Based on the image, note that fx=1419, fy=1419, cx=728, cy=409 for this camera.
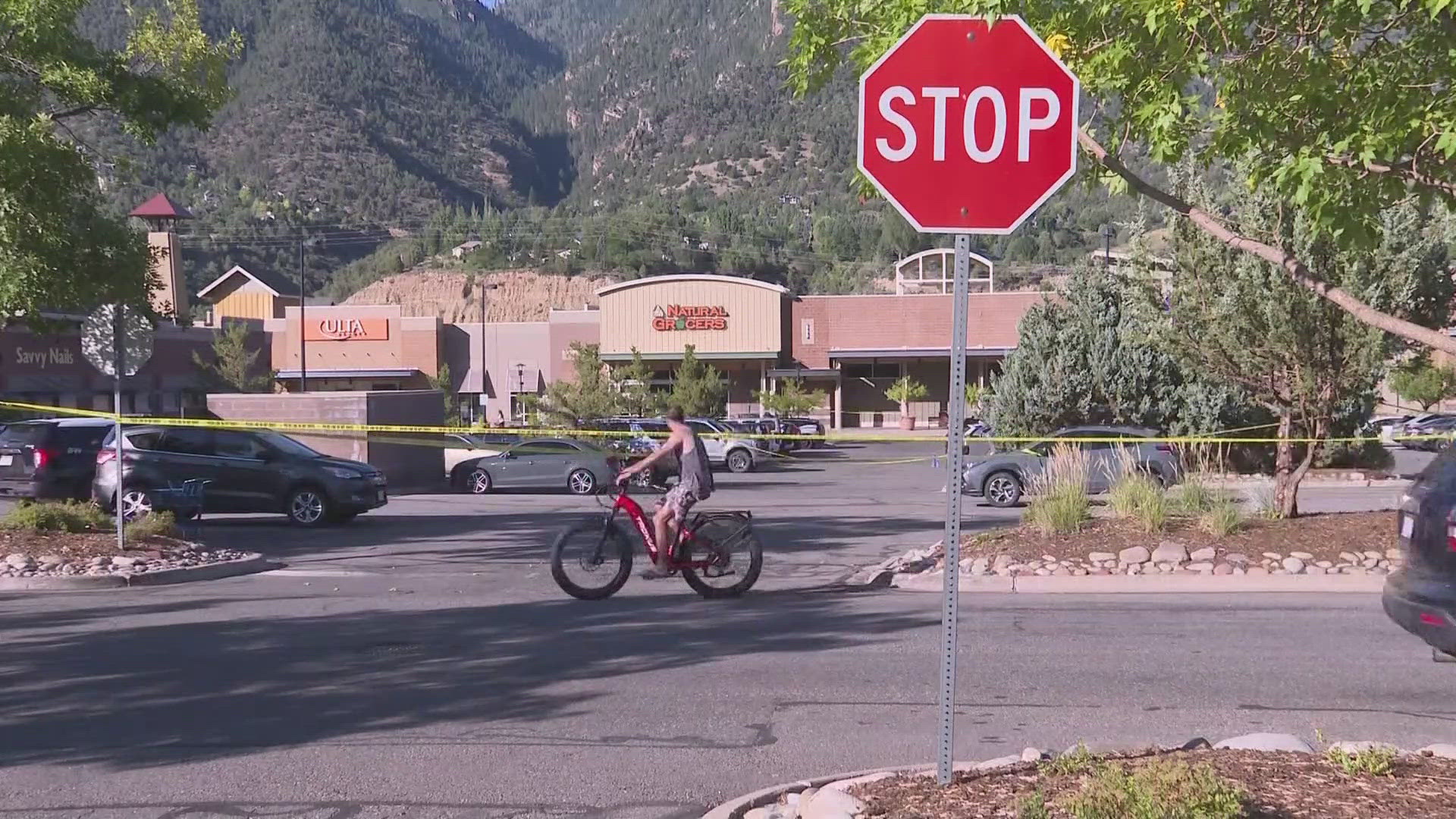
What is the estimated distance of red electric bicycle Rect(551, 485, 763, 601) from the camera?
12.4 metres

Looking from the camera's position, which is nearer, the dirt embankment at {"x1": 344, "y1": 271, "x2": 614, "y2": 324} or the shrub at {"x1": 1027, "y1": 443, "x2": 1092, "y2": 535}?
the shrub at {"x1": 1027, "y1": 443, "x2": 1092, "y2": 535}

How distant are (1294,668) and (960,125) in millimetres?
5281

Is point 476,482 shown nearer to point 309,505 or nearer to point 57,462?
point 309,505

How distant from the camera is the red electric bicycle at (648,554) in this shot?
489 inches

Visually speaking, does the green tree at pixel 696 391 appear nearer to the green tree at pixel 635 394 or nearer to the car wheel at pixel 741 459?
the green tree at pixel 635 394

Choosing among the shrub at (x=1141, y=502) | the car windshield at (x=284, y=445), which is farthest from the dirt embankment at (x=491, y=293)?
the shrub at (x=1141, y=502)

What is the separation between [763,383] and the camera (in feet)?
211

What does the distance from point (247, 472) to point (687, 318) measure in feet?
145

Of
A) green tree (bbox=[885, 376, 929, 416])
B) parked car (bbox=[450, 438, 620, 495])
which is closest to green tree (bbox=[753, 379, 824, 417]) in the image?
green tree (bbox=[885, 376, 929, 416])

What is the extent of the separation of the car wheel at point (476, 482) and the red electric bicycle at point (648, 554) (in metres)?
16.9

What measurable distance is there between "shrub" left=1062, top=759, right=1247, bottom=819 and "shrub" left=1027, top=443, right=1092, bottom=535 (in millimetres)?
9415

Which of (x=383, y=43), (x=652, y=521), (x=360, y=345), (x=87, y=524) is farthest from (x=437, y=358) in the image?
(x=383, y=43)

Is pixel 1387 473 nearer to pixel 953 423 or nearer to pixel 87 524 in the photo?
pixel 87 524

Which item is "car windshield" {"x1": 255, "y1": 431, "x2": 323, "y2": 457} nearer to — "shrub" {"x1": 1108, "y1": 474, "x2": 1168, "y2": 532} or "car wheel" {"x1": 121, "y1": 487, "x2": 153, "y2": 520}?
"car wheel" {"x1": 121, "y1": 487, "x2": 153, "y2": 520}
